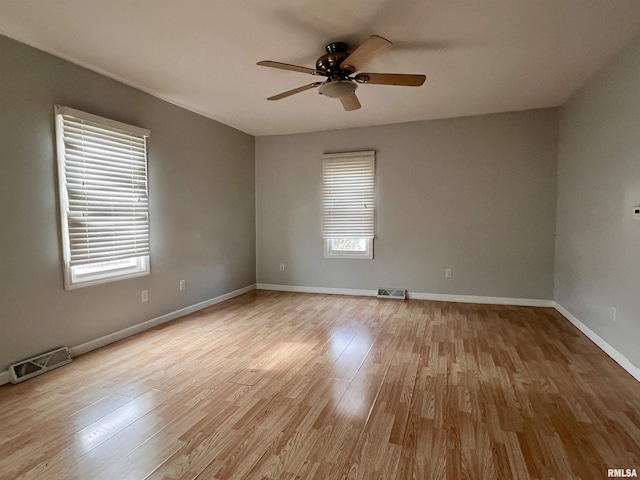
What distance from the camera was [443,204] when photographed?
4.68 meters

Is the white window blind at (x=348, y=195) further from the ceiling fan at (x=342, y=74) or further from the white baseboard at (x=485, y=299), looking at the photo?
the ceiling fan at (x=342, y=74)

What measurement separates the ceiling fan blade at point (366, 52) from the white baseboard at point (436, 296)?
3335mm

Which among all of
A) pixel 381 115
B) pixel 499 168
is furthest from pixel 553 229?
pixel 381 115

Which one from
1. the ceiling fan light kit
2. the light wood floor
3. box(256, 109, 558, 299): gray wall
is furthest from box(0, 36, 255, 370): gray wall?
the ceiling fan light kit

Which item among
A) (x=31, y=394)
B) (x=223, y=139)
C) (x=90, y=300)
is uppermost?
(x=223, y=139)

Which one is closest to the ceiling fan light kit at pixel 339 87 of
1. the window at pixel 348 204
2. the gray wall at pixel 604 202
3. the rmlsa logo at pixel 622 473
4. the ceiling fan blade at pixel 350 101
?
the ceiling fan blade at pixel 350 101

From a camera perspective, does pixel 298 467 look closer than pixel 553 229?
Yes

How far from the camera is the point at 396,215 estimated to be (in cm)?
488

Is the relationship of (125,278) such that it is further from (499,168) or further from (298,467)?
(499,168)

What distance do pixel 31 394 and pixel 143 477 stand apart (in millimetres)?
1375

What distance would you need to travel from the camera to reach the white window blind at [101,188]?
2781 mm

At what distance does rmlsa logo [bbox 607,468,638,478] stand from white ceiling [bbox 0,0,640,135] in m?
2.60

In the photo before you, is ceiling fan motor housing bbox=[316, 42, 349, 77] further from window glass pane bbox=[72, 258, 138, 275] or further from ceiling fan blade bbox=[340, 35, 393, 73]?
window glass pane bbox=[72, 258, 138, 275]

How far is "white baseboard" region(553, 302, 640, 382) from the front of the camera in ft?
8.13
